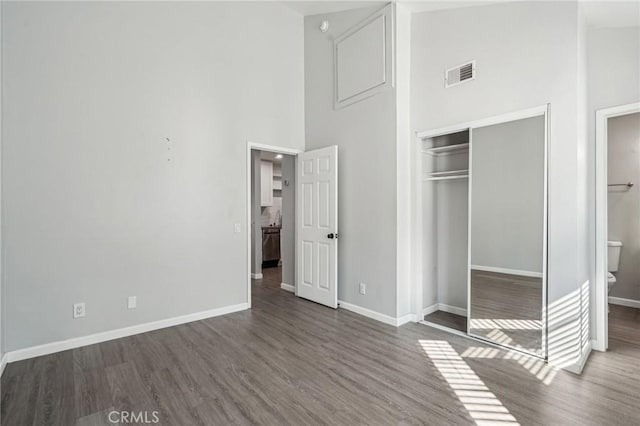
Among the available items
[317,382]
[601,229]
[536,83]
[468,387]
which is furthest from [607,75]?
[317,382]

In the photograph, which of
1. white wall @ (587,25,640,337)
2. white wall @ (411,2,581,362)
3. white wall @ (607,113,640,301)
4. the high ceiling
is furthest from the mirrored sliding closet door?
white wall @ (607,113,640,301)

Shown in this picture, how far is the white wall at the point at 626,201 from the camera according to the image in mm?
4078

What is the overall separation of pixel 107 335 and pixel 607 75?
214 inches

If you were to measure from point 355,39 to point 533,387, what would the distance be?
4.07 metres

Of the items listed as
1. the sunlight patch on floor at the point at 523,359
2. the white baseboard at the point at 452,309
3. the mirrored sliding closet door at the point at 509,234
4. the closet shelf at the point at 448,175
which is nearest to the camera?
the sunlight patch on floor at the point at 523,359

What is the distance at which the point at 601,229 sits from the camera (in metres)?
3.00

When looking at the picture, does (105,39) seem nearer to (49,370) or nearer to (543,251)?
(49,370)

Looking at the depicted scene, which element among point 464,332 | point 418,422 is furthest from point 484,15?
point 418,422

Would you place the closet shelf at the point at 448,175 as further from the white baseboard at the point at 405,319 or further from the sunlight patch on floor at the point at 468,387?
the sunlight patch on floor at the point at 468,387

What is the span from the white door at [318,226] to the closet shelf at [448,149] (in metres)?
1.18

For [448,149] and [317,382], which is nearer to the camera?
[317,382]

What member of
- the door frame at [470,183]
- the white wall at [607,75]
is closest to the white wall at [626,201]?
the white wall at [607,75]

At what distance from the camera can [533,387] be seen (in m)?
2.33

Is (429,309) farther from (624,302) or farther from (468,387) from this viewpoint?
(624,302)
